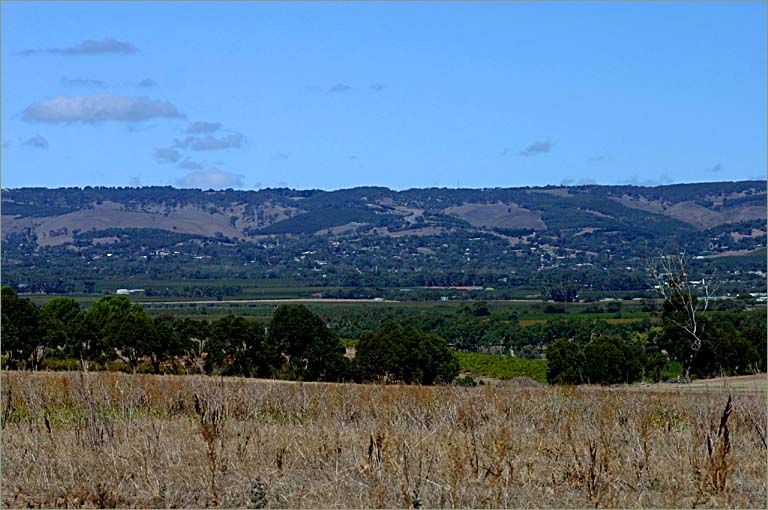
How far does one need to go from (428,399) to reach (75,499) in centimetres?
714

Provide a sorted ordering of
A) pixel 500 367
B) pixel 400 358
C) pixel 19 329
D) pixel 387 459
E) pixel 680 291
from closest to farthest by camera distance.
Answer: pixel 387 459, pixel 680 291, pixel 19 329, pixel 400 358, pixel 500 367

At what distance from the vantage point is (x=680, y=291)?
19.2m

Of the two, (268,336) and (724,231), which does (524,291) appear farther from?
(268,336)

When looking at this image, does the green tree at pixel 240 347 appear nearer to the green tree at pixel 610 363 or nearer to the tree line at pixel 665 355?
the tree line at pixel 665 355

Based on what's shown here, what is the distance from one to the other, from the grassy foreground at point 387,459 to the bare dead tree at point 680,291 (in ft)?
18.2

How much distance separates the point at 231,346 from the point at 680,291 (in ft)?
102

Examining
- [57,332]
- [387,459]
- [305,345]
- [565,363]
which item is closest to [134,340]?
[57,332]

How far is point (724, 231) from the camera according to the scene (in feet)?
614

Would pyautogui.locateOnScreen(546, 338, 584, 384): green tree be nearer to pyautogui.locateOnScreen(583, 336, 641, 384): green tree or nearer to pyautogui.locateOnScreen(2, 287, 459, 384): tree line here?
pyautogui.locateOnScreen(583, 336, 641, 384): green tree

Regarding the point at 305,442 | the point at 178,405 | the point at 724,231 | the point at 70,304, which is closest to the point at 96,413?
the point at 305,442

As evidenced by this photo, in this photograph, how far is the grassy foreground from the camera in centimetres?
893

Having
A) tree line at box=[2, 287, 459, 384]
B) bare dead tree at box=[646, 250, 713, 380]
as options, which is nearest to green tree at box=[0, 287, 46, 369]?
tree line at box=[2, 287, 459, 384]

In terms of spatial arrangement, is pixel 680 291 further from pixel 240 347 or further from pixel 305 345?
pixel 305 345

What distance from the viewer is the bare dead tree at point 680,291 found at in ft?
63.4
